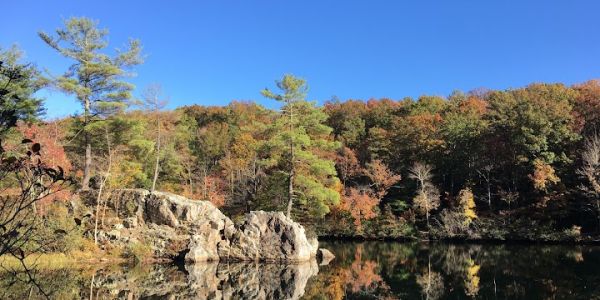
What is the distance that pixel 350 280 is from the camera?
1459cm

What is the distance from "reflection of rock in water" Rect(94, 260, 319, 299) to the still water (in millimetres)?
25

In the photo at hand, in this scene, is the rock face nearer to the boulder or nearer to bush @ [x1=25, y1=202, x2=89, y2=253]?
the boulder

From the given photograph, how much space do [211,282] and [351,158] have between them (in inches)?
955

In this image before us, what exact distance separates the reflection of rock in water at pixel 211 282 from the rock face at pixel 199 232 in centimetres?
128

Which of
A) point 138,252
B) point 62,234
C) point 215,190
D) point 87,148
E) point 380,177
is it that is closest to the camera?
point 62,234

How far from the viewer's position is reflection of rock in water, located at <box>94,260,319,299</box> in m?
12.0

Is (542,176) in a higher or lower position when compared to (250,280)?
higher

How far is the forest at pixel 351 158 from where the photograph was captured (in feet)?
78.4

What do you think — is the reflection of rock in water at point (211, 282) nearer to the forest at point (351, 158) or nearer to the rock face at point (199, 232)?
the rock face at point (199, 232)

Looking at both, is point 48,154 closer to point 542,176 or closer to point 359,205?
point 359,205

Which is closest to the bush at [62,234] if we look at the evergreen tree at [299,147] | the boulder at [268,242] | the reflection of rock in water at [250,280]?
the reflection of rock in water at [250,280]

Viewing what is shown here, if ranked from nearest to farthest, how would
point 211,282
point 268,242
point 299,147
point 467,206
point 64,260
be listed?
point 211,282 → point 64,260 → point 268,242 → point 299,147 → point 467,206

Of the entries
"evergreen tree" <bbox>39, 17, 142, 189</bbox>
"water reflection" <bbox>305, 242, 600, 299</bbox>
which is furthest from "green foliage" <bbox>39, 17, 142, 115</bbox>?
"water reflection" <bbox>305, 242, 600, 299</bbox>

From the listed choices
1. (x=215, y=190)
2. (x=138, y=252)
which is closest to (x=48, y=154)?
(x=138, y=252)
